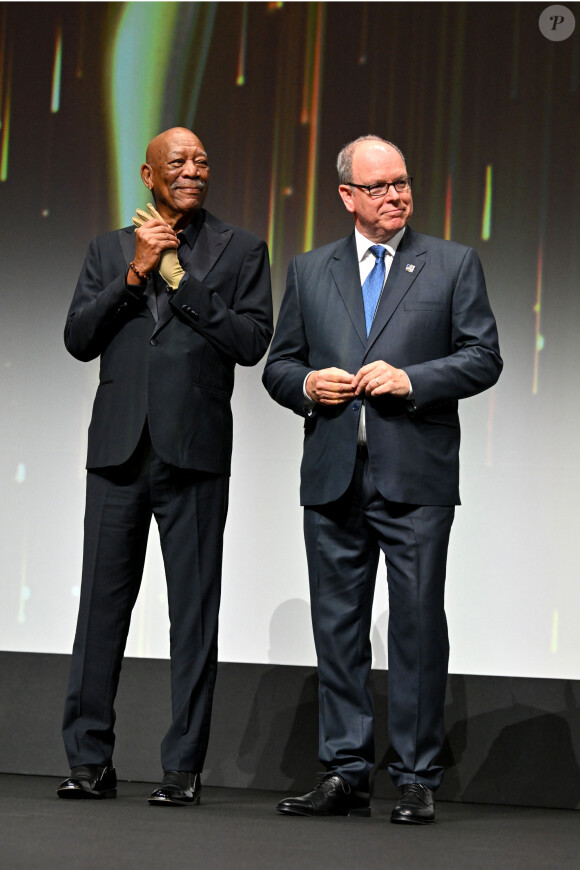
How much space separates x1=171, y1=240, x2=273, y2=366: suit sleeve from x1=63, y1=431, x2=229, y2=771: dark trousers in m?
0.31

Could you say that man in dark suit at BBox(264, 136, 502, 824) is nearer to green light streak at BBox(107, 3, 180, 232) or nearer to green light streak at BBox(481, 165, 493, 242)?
green light streak at BBox(481, 165, 493, 242)

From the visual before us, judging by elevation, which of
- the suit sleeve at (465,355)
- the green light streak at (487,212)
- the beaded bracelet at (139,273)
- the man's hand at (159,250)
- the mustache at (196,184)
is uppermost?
the green light streak at (487,212)

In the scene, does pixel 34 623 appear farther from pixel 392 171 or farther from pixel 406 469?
pixel 392 171

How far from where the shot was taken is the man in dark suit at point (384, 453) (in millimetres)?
2652

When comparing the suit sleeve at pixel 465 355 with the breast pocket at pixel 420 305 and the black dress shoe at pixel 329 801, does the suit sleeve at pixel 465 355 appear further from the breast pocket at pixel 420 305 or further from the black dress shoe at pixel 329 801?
the black dress shoe at pixel 329 801

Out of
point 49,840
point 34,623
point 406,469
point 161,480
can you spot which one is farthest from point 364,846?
point 34,623

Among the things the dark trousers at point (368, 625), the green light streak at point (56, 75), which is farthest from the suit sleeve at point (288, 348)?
the green light streak at point (56, 75)

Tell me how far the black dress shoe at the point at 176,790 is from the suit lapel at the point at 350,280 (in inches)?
43.2

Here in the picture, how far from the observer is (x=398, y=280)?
2775mm

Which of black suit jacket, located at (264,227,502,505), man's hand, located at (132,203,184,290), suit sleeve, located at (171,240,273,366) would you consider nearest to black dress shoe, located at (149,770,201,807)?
black suit jacket, located at (264,227,502,505)

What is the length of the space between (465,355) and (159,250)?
773 millimetres

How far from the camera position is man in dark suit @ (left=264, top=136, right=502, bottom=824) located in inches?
104

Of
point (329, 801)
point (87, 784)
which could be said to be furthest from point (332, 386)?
point (87, 784)

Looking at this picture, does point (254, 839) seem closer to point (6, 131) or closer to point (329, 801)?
point (329, 801)
